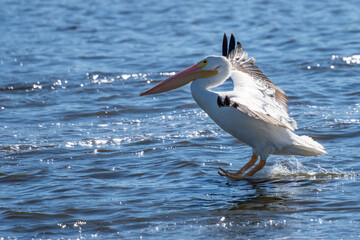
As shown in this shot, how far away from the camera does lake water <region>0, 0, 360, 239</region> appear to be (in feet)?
18.7

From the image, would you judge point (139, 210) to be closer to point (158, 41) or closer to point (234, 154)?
point (234, 154)

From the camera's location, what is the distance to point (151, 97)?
10617 millimetres

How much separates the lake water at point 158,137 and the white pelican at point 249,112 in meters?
0.33

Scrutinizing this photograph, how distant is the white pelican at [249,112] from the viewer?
6469mm

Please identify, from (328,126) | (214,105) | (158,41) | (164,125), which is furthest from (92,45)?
(214,105)

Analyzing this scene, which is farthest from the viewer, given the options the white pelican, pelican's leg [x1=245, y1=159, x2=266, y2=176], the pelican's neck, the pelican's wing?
pelican's leg [x1=245, y1=159, x2=266, y2=176]

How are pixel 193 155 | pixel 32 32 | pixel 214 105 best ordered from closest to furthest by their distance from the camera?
pixel 214 105, pixel 193 155, pixel 32 32

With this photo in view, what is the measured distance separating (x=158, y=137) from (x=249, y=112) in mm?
2589

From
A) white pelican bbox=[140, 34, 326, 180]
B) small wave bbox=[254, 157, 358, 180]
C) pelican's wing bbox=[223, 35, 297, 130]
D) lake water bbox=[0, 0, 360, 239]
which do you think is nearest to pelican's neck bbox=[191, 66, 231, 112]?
white pelican bbox=[140, 34, 326, 180]

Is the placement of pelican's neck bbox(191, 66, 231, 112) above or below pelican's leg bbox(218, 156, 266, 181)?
above

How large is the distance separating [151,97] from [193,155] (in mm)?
3061

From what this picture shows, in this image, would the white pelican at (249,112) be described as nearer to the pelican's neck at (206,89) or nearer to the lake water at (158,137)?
the pelican's neck at (206,89)

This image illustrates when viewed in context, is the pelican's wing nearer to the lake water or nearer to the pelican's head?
the pelican's head

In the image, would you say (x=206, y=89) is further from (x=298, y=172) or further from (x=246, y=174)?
(x=298, y=172)
